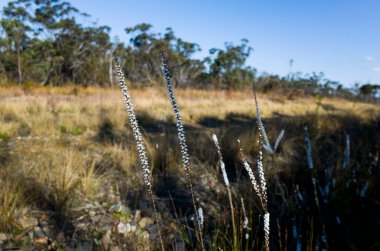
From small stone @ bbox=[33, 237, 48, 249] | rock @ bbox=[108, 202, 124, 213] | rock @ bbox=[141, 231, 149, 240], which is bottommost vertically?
small stone @ bbox=[33, 237, 48, 249]

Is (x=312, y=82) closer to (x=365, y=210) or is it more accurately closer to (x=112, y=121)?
(x=112, y=121)

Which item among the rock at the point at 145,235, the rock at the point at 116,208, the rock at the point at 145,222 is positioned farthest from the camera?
the rock at the point at 116,208

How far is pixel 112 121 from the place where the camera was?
6.25 metres

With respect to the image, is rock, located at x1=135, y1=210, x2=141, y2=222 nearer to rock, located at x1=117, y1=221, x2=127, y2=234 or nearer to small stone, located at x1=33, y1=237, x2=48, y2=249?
rock, located at x1=117, y1=221, x2=127, y2=234

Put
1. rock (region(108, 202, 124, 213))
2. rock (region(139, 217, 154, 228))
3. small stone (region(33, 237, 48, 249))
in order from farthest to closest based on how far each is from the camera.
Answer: rock (region(108, 202, 124, 213)) < rock (region(139, 217, 154, 228)) < small stone (region(33, 237, 48, 249))

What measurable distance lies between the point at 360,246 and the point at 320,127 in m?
3.96

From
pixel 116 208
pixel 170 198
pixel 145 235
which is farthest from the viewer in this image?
pixel 170 198

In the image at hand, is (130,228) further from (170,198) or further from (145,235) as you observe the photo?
(170,198)

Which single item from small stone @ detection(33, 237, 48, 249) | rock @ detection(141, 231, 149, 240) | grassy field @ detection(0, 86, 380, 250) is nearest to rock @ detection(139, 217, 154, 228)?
grassy field @ detection(0, 86, 380, 250)

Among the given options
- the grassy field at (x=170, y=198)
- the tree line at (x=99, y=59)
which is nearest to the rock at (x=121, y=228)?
the grassy field at (x=170, y=198)

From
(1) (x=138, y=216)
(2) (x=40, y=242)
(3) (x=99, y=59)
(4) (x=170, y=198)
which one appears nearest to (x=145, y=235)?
(1) (x=138, y=216)

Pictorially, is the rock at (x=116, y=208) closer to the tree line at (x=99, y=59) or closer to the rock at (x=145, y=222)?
the rock at (x=145, y=222)

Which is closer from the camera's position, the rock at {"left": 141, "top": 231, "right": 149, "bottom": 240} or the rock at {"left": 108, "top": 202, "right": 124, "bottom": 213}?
the rock at {"left": 141, "top": 231, "right": 149, "bottom": 240}

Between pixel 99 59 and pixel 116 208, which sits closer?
pixel 116 208
